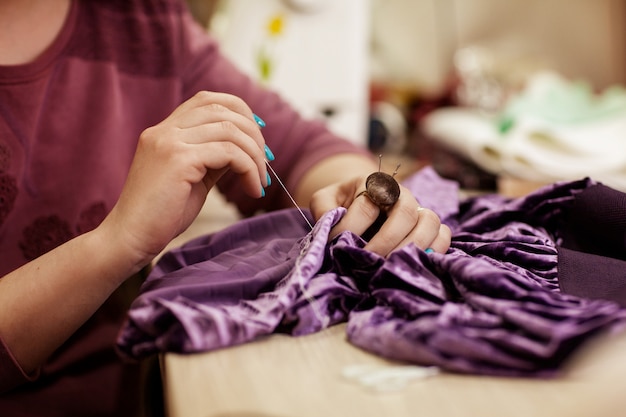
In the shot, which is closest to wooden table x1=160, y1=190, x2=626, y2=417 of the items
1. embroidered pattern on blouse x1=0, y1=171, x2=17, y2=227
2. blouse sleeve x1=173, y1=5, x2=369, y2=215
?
embroidered pattern on blouse x1=0, y1=171, x2=17, y2=227

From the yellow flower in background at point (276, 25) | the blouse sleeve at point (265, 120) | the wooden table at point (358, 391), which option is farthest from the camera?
the yellow flower in background at point (276, 25)

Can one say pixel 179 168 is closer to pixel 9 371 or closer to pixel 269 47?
pixel 9 371

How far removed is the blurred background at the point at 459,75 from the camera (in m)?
1.19

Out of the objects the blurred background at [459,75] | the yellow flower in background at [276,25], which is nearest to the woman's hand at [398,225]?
the blurred background at [459,75]

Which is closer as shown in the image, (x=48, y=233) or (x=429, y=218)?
(x=429, y=218)

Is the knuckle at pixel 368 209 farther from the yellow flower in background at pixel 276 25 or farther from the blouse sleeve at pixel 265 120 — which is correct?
the yellow flower in background at pixel 276 25

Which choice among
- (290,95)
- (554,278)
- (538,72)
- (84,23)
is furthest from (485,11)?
(554,278)

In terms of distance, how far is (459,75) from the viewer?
176 centimetres

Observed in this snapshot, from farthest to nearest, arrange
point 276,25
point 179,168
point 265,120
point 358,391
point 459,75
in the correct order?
point 459,75 < point 276,25 < point 265,120 < point 179,168 < point 358,391

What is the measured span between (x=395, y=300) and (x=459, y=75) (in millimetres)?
1404

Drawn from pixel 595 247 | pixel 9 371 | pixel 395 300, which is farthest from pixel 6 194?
pixel 595 247

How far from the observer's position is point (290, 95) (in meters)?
1.30

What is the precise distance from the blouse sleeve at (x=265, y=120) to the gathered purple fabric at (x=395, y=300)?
0.30m

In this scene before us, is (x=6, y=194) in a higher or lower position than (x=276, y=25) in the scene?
lower
